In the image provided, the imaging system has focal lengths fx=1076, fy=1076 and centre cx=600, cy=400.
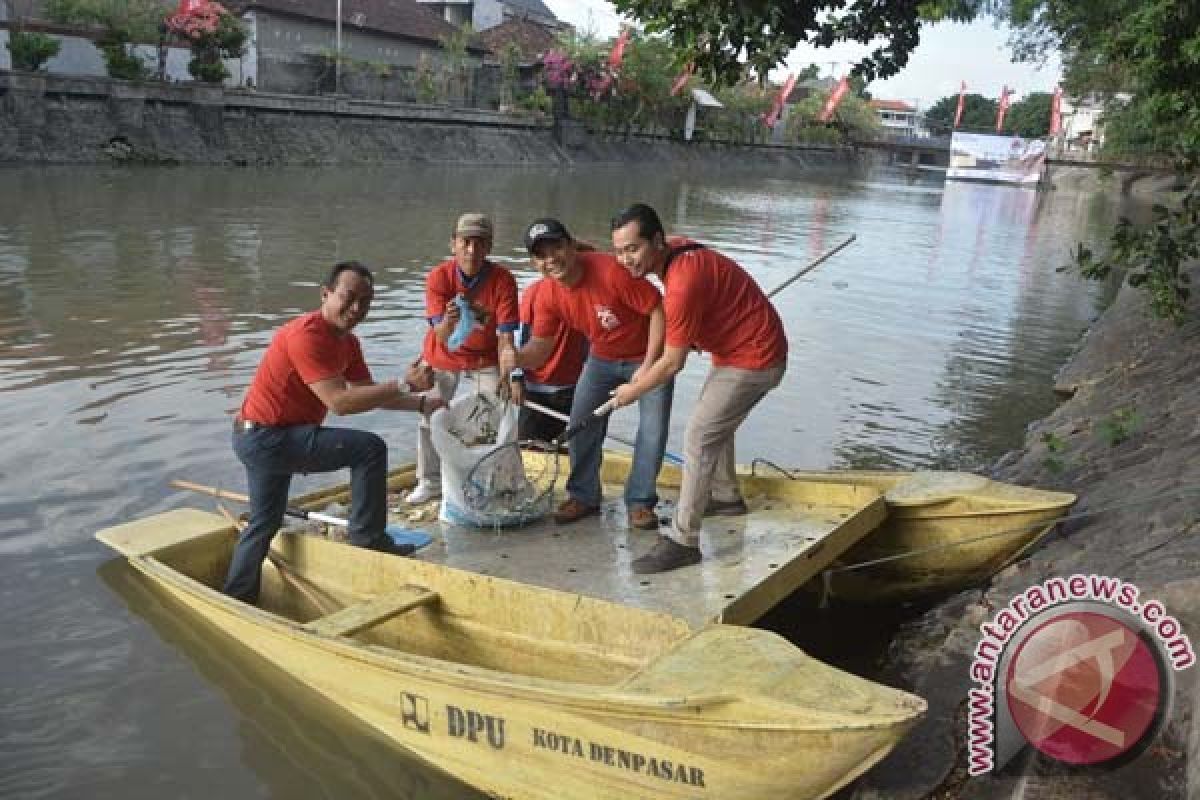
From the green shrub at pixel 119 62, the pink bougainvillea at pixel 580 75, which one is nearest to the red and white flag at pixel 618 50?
the pink bougainvillea at pixel 580 75

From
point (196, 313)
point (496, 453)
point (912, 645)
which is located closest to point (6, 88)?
point (196, 313)

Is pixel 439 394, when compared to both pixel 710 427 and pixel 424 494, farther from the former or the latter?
pixel 710 427

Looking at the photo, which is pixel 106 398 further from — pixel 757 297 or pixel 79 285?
pixel 757 297

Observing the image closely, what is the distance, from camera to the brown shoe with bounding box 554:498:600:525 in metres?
6.05

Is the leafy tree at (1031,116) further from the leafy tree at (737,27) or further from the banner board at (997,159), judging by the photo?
the leafy tree at (737,27)

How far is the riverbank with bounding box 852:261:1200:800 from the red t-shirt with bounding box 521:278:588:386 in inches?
103

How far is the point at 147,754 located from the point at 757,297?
11.6 feet

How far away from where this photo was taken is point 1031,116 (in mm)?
106250

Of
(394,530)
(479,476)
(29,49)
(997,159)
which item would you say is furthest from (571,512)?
(997,159)

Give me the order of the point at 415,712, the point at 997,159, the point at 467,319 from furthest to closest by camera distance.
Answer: the point at 997,159 → the point at 467,319 → the point at 415,712

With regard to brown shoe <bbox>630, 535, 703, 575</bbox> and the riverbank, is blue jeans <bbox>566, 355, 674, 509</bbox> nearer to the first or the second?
brown shoe <bbox>630, 535, 703, 575</bbox>

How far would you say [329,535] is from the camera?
610 cm

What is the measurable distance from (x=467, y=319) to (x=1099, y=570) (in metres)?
3.68

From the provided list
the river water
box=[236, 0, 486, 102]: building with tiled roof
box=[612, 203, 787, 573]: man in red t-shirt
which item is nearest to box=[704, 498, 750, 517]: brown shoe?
box=[612, 203, 787, 573]: man in red t-shirt
